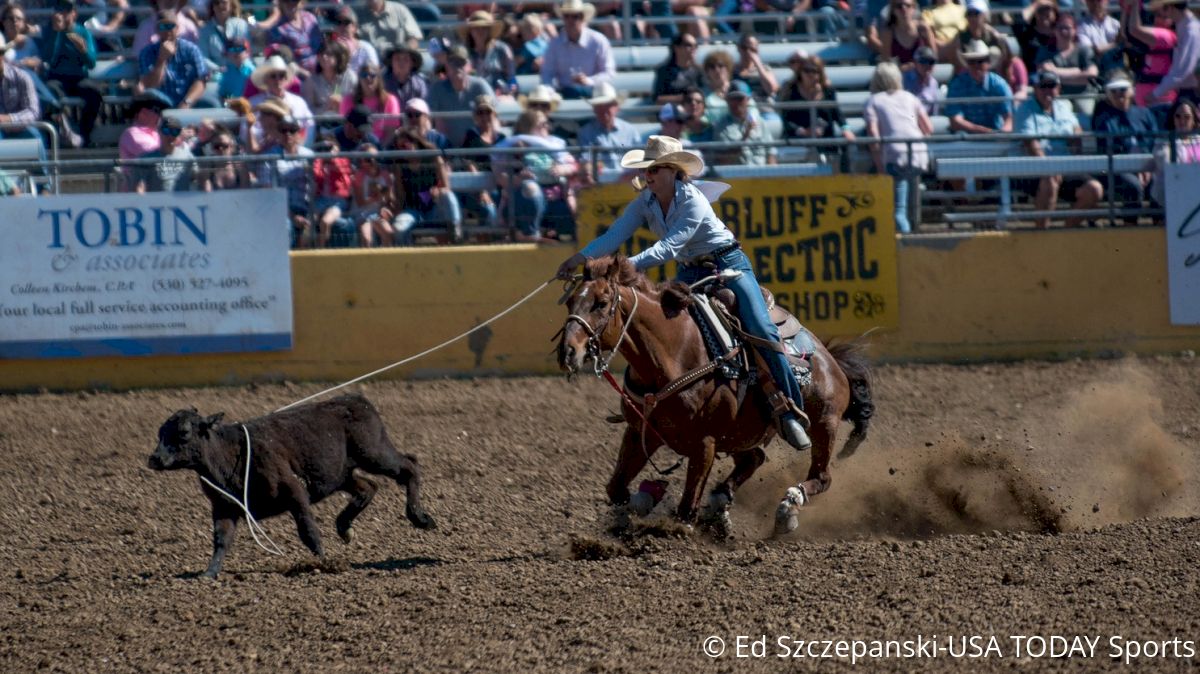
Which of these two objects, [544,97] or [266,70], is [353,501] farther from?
[266,70]

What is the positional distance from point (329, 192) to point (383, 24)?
3.67 meters

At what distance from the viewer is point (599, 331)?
7.27 meters

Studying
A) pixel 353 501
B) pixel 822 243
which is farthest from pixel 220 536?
pixel 822 243

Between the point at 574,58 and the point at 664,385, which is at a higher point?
the point at 574,58

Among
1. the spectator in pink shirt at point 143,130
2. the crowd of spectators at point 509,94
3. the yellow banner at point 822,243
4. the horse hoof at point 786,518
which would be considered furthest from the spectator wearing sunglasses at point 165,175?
the horse hoof at point 786,518

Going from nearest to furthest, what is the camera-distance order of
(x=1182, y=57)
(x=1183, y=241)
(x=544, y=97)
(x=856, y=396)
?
(x=856, y=396) → (x=1183, y=241) → (x=544, y=97) → (x=1182, y=57)

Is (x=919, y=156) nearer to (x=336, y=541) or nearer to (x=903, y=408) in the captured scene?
(x=903, y=408)

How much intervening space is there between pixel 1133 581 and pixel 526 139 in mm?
7613

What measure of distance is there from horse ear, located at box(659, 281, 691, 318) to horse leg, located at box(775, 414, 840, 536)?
1192 millimetres

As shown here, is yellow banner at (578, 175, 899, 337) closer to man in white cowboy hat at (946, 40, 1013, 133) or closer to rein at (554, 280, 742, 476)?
man in white cowboy hat at (946, 40, 1013, 133)

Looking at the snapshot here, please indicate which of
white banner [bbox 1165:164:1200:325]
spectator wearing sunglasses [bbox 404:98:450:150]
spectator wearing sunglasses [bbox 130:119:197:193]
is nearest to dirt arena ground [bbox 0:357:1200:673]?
white banner [bbox 1165:164:1200:325]

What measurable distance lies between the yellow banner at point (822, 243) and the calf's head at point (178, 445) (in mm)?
5939

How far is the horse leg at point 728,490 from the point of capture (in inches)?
325

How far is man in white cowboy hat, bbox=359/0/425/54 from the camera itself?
15680 mm
